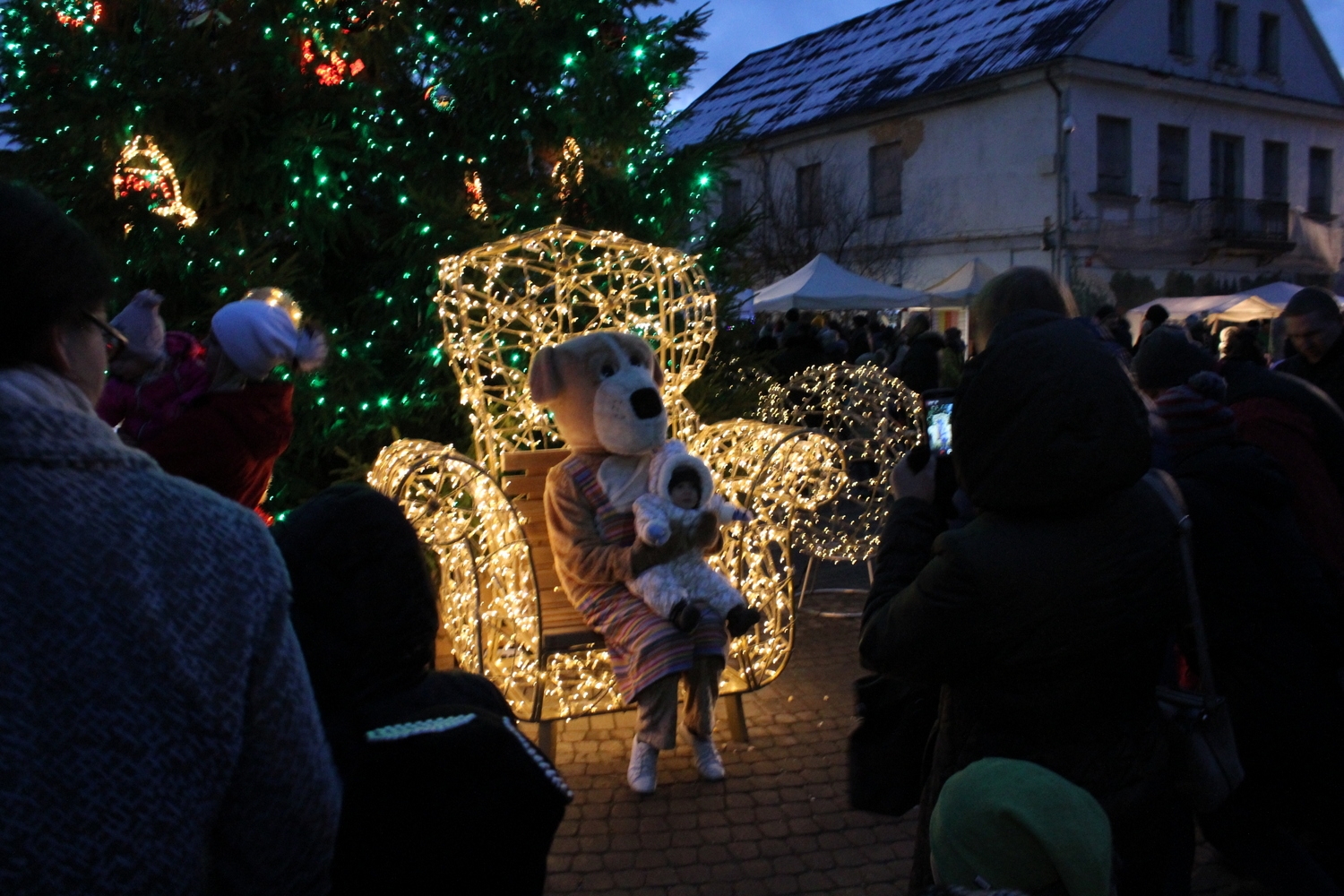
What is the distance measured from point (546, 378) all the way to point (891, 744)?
2.43m

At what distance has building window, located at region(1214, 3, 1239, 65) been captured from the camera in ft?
71.9

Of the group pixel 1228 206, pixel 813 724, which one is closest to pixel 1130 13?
pixel 1228 206

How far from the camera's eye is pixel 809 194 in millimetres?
21484

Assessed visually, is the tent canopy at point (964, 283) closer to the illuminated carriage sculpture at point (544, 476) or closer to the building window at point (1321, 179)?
the illuminated carriage sculpture at point (544, 476)

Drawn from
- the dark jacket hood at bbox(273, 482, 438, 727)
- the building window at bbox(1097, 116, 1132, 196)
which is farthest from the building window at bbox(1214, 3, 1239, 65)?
the dark jacket hood at bbox(273, 482, 438, 727)

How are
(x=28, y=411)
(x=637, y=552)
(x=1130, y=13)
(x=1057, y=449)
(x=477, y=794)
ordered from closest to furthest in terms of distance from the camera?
(x=28, y=411)
(x=477, y=794)
(x=1057, y=449)
(x=637, y=552)
(x=1130, y=13)

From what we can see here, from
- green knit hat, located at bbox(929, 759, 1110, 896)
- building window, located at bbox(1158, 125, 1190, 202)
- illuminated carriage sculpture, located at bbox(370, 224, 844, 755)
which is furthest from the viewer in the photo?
building window, located at bbox(1158, 125, 1190, 202)

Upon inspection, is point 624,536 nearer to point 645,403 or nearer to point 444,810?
point 645,403

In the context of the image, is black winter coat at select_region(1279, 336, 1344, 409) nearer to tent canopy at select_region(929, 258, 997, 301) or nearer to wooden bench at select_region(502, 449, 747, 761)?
wooden bench at select_region(502, 449, 747, 761)

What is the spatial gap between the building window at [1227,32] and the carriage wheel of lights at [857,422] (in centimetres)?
2014

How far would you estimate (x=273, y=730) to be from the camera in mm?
1109

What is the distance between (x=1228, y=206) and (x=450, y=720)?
23.6 meters

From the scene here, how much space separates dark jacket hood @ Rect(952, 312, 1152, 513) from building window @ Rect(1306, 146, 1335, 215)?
26.8 m

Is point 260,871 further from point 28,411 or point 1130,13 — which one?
point 1130,13
